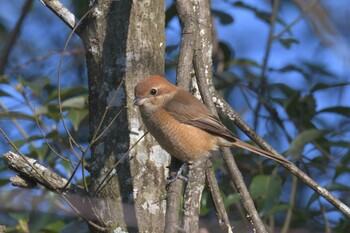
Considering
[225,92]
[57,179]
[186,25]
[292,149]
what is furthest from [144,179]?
[225,92]

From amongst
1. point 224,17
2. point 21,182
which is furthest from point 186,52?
point 224,17

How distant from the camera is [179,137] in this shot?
3.72 meters

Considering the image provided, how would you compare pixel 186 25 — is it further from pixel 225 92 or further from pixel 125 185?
pixel 225 92

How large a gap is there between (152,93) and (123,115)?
24 centimetres

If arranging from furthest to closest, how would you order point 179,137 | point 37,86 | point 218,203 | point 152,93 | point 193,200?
point 37,86 → point 179,137 → point 152,93 → point 218,203 → point 193,200

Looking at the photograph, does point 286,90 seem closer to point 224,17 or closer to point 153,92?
point 224,17

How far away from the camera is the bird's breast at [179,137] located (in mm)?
3465

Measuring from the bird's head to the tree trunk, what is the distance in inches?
2.3

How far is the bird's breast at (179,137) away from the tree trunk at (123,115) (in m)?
0.05

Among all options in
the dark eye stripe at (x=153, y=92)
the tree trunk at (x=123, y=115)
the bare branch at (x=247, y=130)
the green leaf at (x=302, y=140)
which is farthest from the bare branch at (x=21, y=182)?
the green leaf at (x=302, y=140)

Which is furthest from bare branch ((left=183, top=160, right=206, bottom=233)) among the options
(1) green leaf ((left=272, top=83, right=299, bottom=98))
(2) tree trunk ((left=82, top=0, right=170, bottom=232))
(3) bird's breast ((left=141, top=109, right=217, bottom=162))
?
(1) green leaf ((left=272, top=83, right=299, bottom=98))

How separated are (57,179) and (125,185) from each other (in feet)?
1.10

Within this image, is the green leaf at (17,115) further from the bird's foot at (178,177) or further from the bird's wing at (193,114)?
the bird's foot at (178,177)

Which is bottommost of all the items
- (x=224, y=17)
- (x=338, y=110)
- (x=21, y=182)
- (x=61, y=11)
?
(x=21, y=182)
